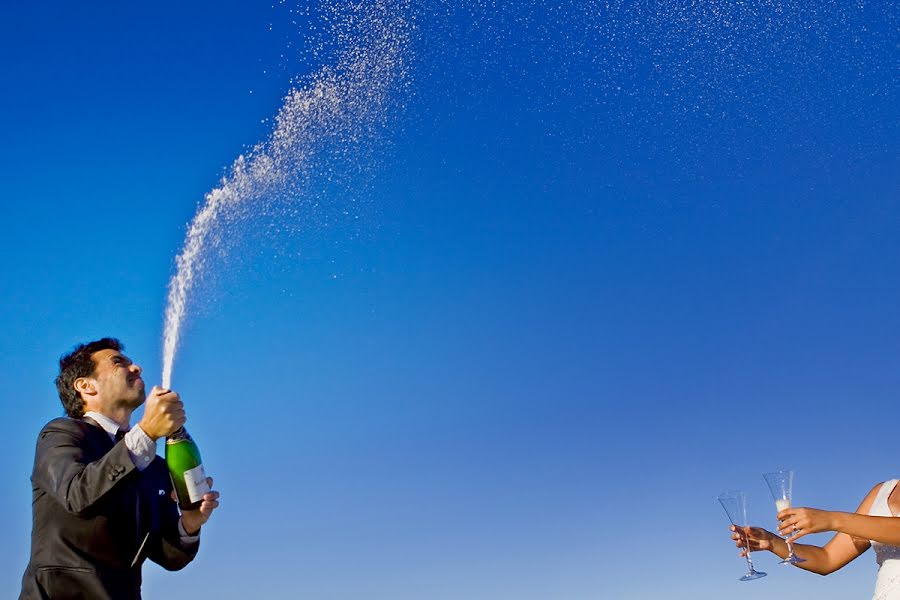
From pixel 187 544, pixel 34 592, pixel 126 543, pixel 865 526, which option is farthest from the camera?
pixel 865 526

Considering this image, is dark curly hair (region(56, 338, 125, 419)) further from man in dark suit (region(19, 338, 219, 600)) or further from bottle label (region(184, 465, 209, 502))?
bottle label (region(184, 465, 209, 502))

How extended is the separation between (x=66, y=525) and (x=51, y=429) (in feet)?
2.69

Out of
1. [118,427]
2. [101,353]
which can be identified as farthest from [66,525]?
[101,353]

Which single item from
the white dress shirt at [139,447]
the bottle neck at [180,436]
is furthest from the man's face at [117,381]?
the white dress shirt at [139,447]

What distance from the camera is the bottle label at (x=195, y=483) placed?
22.5ft

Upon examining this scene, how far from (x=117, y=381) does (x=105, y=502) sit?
1.36 meters

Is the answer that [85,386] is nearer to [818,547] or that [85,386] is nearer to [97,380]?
[97,380]

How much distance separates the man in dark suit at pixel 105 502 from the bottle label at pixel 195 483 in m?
0.11

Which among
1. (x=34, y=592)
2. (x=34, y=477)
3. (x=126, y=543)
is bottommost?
(x=34, y=592)

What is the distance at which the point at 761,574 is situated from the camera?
8.89 meters

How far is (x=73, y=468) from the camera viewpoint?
6.28m

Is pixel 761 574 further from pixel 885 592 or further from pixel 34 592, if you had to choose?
pixel 34 592

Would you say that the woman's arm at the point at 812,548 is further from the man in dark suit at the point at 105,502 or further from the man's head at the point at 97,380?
the man's head at the point at 97,380

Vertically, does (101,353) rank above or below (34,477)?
above
